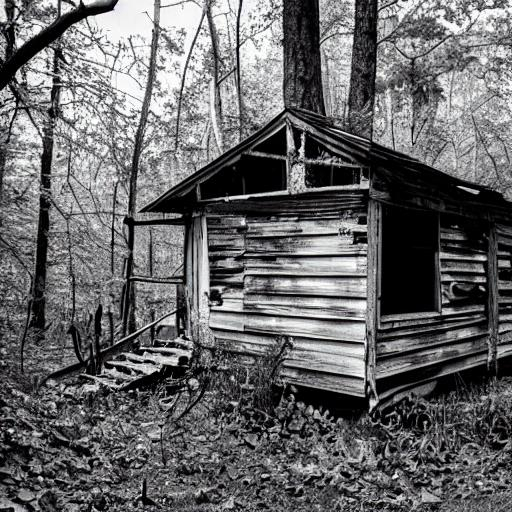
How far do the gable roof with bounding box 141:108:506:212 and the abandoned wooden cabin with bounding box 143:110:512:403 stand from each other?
0.02 m

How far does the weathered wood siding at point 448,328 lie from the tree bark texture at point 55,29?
5.14 meters

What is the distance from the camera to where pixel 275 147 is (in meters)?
8.52

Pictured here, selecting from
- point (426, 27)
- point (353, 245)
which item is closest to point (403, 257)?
point (353, 245)

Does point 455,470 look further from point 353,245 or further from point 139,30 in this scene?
point 139,30

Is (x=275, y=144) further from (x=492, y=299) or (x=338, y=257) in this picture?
(x=492, y=299)

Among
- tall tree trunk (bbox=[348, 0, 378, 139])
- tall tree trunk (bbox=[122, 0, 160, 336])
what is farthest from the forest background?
tall tree trunk (bbox=[348, 0, 378, 139])

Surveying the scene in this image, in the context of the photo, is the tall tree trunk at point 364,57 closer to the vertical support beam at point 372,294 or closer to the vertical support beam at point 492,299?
the vertical support beam at point 492,299

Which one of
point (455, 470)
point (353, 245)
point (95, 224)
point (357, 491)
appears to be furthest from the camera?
point (95, 224)

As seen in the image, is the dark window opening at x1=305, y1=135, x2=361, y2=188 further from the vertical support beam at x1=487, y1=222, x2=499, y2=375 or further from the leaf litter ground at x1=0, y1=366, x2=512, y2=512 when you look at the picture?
the leaf litter ground at x1=0, y1=366, x2=512, y2=512

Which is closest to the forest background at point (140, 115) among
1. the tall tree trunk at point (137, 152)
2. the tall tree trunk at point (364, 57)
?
the tall tree trunk at point (137, 152)

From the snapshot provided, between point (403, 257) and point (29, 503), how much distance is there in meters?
8.35

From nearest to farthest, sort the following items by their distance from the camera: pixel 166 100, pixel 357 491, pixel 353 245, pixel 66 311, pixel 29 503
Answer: pixel 29 503 < pixel 357 491 < pixel 353 245 < pixel 66 311 < pixel 166 100

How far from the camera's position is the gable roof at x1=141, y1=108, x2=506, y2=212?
6621 millimetres

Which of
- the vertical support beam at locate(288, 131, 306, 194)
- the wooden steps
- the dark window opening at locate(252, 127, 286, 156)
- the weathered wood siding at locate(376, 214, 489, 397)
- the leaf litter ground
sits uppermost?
the dark window opening at locate(252, 127, 286, 156)
